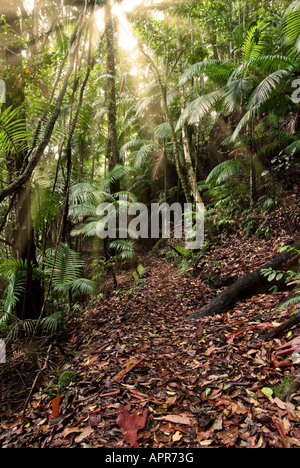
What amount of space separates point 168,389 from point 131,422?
0.41m

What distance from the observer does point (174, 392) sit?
1.89 metres

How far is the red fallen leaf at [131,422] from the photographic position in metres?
1.50

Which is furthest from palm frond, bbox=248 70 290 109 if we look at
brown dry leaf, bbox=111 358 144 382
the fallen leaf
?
the fallen leaf

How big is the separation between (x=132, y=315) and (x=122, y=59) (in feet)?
37.4

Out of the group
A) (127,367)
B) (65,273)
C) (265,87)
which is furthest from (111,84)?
(127,367)

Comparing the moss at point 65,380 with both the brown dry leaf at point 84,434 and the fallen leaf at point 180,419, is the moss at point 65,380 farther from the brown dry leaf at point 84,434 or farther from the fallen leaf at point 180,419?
the fallen leaf at point 180,419

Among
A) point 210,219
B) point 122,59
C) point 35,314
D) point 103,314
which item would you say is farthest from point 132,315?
point 122,59

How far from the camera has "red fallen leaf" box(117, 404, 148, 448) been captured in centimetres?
150

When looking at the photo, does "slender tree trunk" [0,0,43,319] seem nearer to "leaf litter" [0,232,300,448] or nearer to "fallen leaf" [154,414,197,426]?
"leaf litter" [0,232,300,448]

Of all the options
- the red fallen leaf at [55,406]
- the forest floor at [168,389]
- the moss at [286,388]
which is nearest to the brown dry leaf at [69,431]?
the forest floor at [168,389]

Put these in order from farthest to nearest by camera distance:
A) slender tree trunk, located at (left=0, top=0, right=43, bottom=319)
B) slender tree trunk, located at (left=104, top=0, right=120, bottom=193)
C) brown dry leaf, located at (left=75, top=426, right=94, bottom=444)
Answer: slender tree trunk, located at (left=104, top=0, right=120, bottom=193)
slender tree trunk, located at (left=0, top=0, right=43, bottom=319)
brown dry leaf, located at (left=75, top=426, right=94, bottom=444)

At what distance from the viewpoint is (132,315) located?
3723 mm

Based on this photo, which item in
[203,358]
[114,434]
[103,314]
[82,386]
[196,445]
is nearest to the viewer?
[196,445]
